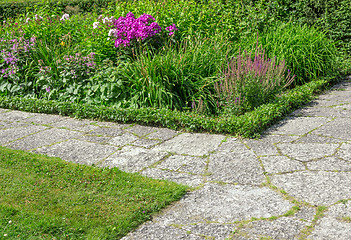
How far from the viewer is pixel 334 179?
297 centimetres

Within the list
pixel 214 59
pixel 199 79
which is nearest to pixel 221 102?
pixel 199 79

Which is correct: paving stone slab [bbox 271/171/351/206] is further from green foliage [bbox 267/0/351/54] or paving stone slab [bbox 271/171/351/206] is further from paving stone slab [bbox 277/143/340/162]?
green foliage [bbox 267/0/351/54]

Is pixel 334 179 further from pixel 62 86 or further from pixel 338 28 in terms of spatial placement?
pixel 338 28

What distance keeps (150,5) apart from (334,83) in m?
3.70

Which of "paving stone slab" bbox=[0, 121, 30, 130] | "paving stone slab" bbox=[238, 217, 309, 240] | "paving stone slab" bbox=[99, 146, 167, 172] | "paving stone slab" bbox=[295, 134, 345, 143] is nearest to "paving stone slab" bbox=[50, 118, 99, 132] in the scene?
"paving stone slab" bbox=[0, 121, 30, 130]

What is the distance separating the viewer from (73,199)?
110 inches

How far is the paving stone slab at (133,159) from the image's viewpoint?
3.47 meters

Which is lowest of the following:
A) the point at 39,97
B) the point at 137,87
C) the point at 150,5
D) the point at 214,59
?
the point at 39,97

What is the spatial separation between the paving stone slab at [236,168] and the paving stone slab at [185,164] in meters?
0.08

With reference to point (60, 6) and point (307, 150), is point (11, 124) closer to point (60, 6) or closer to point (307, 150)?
point (307, 150)

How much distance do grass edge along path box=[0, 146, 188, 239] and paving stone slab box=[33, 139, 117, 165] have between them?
0.20 meters

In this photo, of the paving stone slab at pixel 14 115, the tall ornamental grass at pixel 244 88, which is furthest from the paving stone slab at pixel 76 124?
the tall ornamental grass at pixel 244 88

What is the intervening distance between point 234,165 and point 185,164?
46 centimetres

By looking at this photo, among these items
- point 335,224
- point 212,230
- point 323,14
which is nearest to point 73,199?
point 212,230
